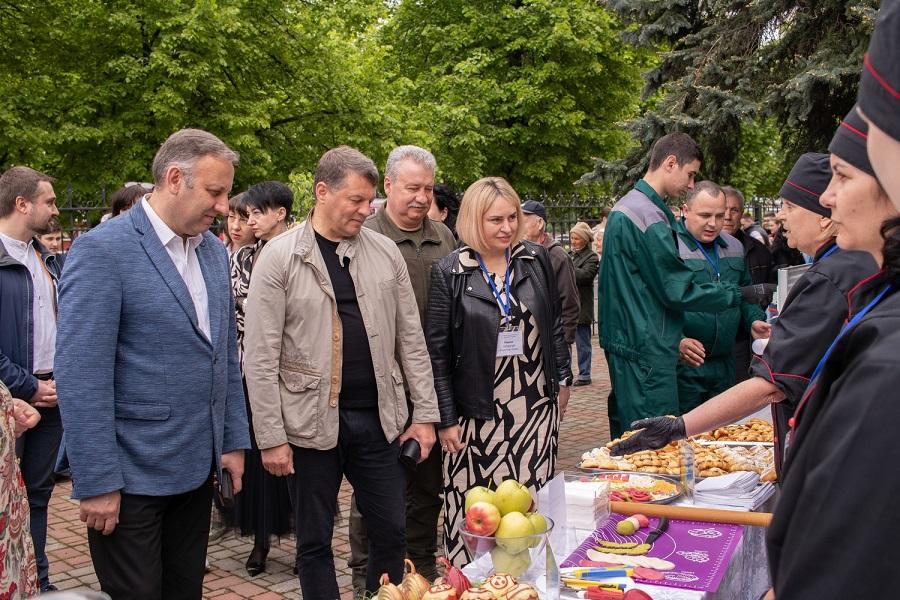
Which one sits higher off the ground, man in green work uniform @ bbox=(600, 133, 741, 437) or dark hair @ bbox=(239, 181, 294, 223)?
dark hair @ bbox=(239, 181, 294, 223)

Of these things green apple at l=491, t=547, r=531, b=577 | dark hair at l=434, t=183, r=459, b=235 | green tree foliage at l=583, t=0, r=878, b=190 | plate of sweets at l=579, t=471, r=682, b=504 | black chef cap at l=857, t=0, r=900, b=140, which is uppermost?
green tree foliage at l=583, t=0, r=878, b=190

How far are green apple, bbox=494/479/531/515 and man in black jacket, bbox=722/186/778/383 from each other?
13.8 ft

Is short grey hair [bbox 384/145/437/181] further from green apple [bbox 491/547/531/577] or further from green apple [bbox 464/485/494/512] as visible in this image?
green apple [bbox 491/547/531/577]

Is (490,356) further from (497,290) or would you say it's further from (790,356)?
(790,356)

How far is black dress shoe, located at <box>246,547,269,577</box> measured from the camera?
5043 millimetres

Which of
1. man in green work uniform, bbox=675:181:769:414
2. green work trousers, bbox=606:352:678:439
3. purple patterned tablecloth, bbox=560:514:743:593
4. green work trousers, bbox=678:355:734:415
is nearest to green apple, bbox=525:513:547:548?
purple patterned tablecloth, bbox=560:514:743:593

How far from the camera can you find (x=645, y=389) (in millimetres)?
4672

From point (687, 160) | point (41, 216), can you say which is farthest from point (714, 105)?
point (41, 216)

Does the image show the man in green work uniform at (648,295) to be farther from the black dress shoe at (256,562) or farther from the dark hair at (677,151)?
the black dress shoe at (256,562)

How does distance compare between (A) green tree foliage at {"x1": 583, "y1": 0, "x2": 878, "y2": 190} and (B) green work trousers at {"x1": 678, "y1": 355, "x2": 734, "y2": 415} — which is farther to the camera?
(A) green tree foliage at {"x1": 583, "y1": 0, "x2": 878, "y2": 190}

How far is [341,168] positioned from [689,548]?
203 cm

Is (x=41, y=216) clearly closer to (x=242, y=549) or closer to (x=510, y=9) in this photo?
(x=242, y=549)

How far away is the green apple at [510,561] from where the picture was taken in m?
2.30

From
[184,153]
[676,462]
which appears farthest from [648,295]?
[184,153]
